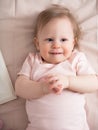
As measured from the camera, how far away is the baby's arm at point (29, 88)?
124 centimetres

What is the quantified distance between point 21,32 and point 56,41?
0.61ft

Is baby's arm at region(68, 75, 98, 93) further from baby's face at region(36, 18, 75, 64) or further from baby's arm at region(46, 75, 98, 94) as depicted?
baby's face at region(36, 18, 75, 64)

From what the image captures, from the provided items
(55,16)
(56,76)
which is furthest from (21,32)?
(56,76)

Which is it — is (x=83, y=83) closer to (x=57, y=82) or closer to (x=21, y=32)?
(x=57, y=82)

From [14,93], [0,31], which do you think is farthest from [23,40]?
[14,93]

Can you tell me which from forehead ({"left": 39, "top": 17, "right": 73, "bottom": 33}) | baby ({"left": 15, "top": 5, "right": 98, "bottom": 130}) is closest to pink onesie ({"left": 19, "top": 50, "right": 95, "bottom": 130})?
baby ({"left": 15, "top": 5, "right": 98, "bottom": 130})

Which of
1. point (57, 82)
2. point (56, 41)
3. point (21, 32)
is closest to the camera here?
point (57, 82)

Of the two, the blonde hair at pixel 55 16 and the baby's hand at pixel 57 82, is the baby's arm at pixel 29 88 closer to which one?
the baby's hand at pixel 57 82

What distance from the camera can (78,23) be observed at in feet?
4.59

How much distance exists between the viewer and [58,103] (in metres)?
1.25

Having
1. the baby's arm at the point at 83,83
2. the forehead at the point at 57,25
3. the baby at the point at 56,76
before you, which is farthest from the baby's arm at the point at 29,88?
the forehead at the point at 57,25

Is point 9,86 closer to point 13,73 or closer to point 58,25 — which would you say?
point 13,73

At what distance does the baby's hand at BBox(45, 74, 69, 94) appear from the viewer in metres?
1.17

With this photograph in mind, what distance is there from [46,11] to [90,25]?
0.66 ft
